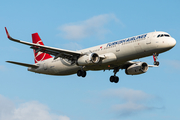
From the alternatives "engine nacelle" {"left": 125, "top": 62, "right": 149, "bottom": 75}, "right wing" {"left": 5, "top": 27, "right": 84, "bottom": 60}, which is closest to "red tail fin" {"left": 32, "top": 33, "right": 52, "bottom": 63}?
"right wing" {"left": 5, "top": 27, "right": 84, "bottom": 60}

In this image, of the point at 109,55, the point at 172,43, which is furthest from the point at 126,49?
the point at 172,43

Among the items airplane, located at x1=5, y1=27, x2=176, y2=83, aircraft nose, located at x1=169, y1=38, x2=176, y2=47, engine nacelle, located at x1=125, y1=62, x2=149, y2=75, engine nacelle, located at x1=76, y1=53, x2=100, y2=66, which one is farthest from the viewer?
engine nacelle, located at x1=125, y1=62, x2=149, y2=75

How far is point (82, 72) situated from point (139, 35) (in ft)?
32.6

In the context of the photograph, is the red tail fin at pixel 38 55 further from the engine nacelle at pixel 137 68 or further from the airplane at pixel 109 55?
the engine nacelle at pixel 137 68

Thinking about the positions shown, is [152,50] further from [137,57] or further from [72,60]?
[72,60]

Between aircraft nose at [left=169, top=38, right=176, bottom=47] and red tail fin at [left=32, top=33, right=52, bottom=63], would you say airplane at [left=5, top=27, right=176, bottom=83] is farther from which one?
red tail fin at [left=32, top=33, right=52, bottom=63]

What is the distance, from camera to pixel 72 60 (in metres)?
48.4

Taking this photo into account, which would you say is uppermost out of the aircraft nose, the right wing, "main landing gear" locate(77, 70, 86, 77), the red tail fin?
the red tail fin

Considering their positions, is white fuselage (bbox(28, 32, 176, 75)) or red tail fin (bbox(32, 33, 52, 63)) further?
red tail fin (bbox(32, 33, 52, 63))

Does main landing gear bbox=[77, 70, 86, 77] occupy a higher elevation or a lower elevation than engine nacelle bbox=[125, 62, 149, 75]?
lower

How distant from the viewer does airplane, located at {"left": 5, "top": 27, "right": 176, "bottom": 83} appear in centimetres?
4262

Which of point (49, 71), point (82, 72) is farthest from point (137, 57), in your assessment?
point (49, 71)

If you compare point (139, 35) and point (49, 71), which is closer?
point (139, 35)

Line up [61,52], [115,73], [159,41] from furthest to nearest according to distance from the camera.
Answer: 1. [115,73]
2. [61,52]
3. [159,41]
